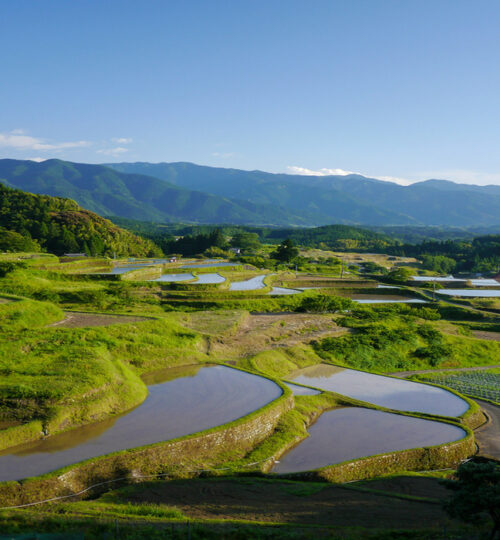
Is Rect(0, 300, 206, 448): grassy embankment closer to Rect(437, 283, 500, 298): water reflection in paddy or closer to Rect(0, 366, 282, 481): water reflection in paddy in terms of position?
Rect(0, 366, 282, 481): water reflection in paddy

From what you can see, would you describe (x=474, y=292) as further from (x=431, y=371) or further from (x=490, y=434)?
(x=490, y=434)

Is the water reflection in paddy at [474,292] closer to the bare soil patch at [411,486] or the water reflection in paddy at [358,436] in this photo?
the water reflection in paddy at [358,436]

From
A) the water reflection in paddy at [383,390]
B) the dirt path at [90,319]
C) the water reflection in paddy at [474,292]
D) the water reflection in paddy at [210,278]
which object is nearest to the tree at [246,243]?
the water reflection in paddy at [210,278]

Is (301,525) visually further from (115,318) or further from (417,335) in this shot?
(417,335)

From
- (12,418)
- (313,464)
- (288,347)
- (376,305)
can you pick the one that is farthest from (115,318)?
(376,305)

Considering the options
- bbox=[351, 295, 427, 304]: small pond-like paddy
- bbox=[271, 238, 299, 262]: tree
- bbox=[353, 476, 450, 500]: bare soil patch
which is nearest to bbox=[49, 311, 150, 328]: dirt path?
bbox=[353, 476, 450, 500]: bare soil patch
